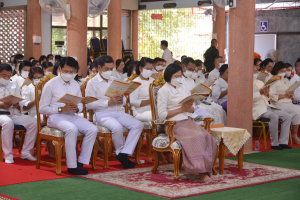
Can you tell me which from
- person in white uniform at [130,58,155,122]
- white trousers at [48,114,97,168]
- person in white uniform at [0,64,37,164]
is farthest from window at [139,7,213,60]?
white trousers at [48,114,97,168]

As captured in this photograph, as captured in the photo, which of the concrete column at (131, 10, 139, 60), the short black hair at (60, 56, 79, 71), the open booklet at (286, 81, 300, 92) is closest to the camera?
the short black hair at (60, 56, 79, 71)

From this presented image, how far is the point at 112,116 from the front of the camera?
232 inches

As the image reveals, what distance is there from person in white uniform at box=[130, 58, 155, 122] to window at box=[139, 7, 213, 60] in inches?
543

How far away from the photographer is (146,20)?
20609 millimetres

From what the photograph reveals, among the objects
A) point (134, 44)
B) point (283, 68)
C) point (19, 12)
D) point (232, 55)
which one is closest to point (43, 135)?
point (232, 55)

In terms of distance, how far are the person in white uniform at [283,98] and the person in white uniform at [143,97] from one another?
7.90 feet

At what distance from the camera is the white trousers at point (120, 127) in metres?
5.64

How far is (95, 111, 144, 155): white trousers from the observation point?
5.64 metres

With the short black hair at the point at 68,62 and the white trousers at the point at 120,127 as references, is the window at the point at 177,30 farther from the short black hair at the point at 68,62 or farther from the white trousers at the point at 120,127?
the short black hair at the point at 68,62

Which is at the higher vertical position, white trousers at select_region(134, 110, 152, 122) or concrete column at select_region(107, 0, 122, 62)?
concrete column at select_region(107, 0, 122, 62)

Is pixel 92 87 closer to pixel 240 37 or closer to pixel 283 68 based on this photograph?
pixel 240 37

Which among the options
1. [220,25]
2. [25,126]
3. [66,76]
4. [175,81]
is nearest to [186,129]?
[175,81]

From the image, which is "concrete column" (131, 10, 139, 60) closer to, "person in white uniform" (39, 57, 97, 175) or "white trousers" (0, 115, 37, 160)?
"white trousers" (0, 115, 37, 160)

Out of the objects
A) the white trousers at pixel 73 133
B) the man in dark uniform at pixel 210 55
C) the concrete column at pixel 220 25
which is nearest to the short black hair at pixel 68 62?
the white trousers at pixel 73 133
